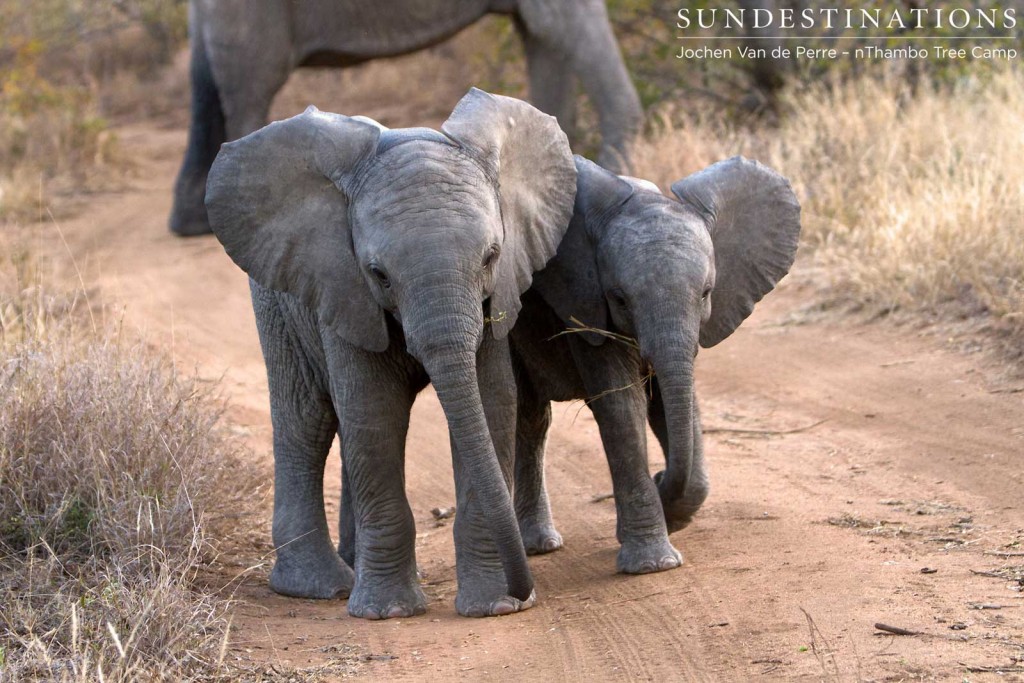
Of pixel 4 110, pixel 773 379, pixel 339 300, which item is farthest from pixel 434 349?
pixel 4 110

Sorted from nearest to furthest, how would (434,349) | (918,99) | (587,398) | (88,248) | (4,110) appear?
1. (434,349)
2. (587,398)
3. (918,99)
4. (88,248)
5. (4,110)

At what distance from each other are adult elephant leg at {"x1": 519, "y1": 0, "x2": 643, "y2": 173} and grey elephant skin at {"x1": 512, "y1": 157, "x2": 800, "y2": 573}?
5324mm

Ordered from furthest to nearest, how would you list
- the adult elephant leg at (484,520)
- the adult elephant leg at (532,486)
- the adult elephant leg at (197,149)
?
1. the adult elephant leg at (197,149)
2. the adult elephant leg at (532,486)
3. the adult elephant leg at (484,520)

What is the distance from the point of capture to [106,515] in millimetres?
4906

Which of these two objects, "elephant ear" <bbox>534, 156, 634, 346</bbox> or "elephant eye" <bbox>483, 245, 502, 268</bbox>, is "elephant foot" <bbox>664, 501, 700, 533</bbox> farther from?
"elephant eye" <bbox>483, 245, 502, 268</bbox>

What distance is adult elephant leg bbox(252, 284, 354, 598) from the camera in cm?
539

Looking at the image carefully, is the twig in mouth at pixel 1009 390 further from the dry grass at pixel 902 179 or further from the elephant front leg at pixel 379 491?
the elephant front leg at pixel 379 491

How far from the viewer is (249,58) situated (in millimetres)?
10680

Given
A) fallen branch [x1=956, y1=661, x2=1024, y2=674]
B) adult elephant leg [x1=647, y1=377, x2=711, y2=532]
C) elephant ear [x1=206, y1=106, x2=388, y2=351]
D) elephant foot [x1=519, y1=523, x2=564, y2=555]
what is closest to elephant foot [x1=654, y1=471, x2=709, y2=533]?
adult elephant leg [x1=647, y1=377, x2=711, y2=532]

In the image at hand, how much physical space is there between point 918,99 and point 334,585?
664 cm

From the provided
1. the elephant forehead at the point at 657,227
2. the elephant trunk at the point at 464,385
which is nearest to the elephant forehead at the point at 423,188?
the elephant trunk at the point at 464,385

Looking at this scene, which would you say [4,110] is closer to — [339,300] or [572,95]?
[572,95]

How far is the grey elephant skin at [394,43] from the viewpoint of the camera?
1052 centimetres

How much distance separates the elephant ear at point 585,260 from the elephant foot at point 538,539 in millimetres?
968
